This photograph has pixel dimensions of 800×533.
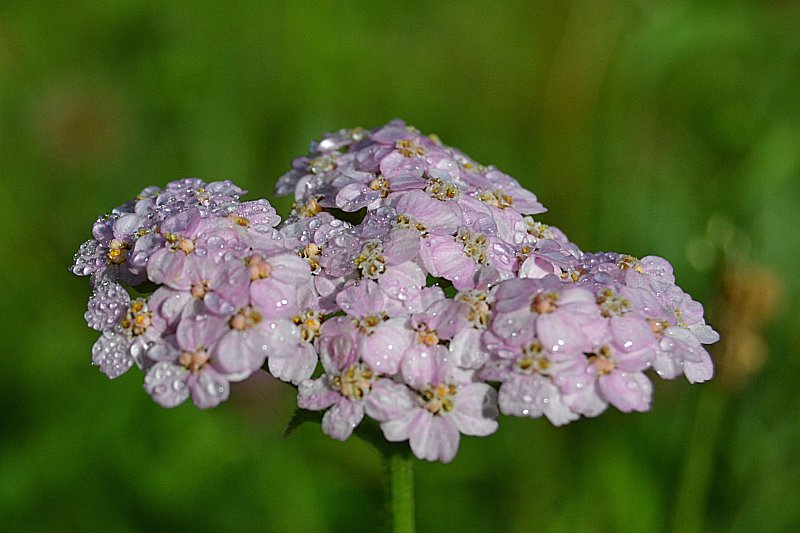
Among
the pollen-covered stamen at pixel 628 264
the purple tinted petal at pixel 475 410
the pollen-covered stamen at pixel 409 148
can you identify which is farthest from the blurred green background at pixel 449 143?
the purple tinted petal at pixel 475 410

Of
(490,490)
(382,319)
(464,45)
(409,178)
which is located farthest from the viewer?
(464,45)

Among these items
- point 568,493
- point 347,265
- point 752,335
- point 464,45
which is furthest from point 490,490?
point 464,45

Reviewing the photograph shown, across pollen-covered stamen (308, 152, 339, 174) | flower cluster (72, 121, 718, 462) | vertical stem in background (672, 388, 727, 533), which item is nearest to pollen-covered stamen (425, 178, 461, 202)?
flower cluster (72, 121, 718, 462)

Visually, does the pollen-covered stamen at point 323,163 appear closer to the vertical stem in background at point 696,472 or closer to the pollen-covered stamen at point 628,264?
the pollen-covered stamen at point 628,264

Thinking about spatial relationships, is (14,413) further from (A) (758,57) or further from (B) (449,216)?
(A) (758,57)

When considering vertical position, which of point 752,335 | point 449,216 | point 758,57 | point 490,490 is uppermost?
point 758,57
